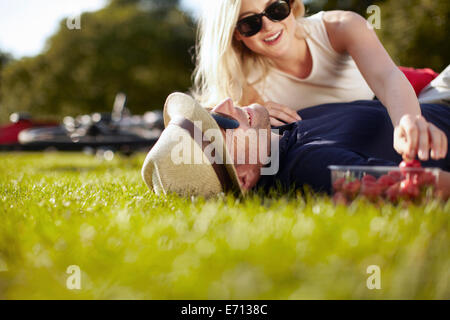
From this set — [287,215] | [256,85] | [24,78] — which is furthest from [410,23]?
[24,78]

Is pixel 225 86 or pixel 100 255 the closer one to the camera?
pixel 100 255

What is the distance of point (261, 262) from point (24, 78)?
31169 mm

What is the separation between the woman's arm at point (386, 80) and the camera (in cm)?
183

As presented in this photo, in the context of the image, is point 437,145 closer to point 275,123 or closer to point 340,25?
point 275,123

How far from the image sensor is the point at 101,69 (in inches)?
1085

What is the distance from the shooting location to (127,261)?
55.9 inches

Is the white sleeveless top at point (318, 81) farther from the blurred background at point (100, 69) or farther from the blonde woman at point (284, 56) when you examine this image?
the blurred background at point (100, 69)

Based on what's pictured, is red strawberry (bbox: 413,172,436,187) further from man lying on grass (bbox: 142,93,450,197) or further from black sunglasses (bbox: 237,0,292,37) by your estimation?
black sunglasses (bbox: 237,0,292,37)

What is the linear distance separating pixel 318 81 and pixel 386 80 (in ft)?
2.75

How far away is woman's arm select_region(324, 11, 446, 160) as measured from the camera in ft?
6.02

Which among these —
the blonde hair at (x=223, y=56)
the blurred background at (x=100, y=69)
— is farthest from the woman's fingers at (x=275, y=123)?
the blurred background at (x=100, y=69)

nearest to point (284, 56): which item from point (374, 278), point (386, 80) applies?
point (386, 80)
